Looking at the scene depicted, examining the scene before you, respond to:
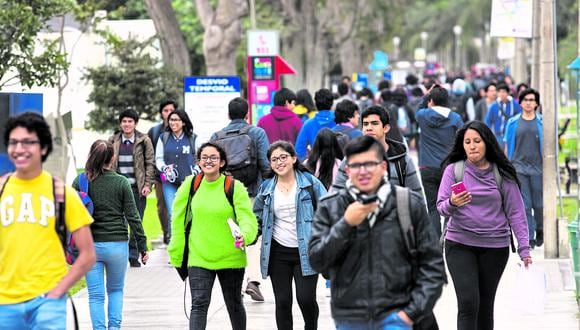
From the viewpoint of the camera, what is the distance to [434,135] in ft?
45.1

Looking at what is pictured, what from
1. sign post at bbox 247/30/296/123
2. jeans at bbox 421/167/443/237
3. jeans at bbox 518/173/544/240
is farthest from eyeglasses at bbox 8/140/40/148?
sign post at bbox 247/30/296/123

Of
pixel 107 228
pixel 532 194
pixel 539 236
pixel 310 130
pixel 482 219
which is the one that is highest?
pixel 310 130

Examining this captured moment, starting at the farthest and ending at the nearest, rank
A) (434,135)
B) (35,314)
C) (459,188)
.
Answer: (434,135) → (459,188) → (35,314)

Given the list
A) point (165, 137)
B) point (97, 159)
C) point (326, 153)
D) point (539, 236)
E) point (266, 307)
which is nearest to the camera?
point (97, 159)

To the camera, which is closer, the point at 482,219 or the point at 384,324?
the point at 384,324

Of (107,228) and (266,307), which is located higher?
(107,228)

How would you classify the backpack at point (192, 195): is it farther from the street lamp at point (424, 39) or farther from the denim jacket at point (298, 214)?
the street lamp at point (424, 39)

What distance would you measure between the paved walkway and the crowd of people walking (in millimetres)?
659

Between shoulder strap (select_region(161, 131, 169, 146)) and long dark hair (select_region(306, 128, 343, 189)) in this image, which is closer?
long dark hair (select_region(306, 128, 343, 189))

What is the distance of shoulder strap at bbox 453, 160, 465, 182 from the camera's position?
868 centimetres

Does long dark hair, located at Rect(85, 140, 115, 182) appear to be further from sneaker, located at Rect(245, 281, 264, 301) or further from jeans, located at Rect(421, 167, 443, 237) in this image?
jeans, located at Rect(421, 167, 443, 237)

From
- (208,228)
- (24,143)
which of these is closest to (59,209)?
(24,143)

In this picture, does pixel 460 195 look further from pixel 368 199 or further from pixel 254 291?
pixel 254 291

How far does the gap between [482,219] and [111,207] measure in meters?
2.70
